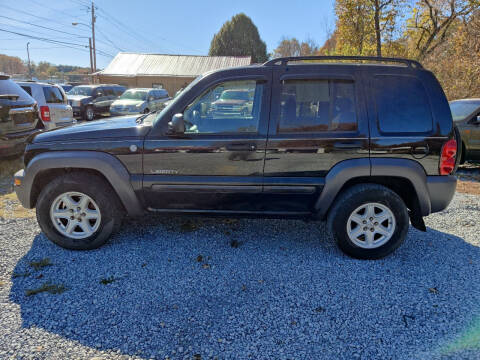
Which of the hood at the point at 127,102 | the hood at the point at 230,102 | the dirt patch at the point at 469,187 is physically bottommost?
the dirt patch at the point at 469,187

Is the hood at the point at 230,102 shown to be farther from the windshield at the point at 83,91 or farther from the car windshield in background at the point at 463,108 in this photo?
the windshield at the point at 83,91

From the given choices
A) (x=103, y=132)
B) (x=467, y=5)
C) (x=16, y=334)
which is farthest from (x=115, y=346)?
(x=467, y=5)

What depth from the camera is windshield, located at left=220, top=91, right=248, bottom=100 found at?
3.50 m

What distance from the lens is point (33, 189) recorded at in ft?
11.9

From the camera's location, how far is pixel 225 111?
11.6 feet

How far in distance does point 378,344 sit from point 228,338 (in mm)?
1055

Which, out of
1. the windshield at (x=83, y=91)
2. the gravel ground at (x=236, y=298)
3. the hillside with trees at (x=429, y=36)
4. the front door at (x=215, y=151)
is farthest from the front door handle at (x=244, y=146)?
the windshield at (x=83, y=91)

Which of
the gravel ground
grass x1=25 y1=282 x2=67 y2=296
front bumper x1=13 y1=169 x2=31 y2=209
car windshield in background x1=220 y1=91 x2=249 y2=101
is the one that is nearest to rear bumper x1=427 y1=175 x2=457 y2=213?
the gravel ground

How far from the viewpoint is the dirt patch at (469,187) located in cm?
604

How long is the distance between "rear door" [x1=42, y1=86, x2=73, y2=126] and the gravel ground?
562 cm

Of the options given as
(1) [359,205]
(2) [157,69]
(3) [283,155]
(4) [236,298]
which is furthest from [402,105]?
(2) [157,69]

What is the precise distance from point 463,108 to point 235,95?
6.45 metres

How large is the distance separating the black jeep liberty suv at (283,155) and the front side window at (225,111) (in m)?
0.01

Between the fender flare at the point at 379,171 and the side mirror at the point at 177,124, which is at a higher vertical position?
the side mirror at the point at 177,124
